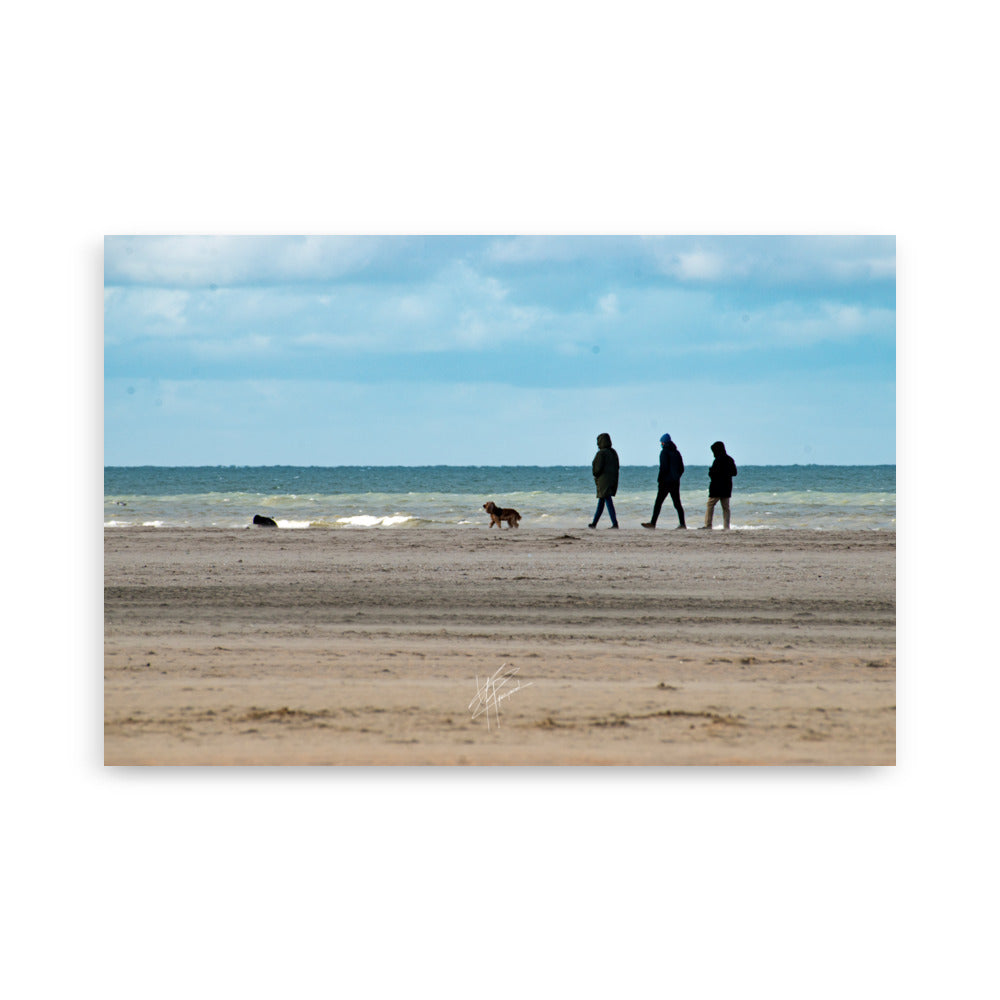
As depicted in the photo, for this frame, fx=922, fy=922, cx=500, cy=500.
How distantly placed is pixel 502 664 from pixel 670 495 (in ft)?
11.0

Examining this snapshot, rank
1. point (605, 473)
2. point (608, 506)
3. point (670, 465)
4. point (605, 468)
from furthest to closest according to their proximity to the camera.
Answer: point (608, 506) → point (605, 473) → point (605, 468) → point (670, 465)

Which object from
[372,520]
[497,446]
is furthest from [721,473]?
[372,520]

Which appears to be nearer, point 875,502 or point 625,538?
point 875,502

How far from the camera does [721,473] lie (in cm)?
712

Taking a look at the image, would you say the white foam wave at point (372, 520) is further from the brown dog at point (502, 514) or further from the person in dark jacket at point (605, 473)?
the person in dark jacket at point (605, 473)

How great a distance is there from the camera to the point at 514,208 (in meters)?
5.09

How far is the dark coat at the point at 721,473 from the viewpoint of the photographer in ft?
20.3
